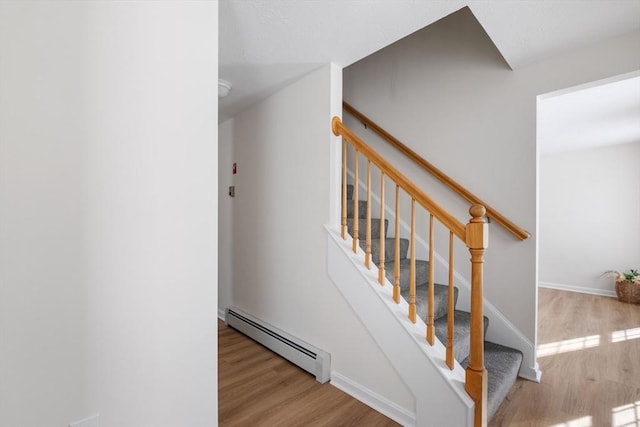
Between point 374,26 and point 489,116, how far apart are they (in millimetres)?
1135

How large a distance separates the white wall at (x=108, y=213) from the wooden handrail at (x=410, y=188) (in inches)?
39.3

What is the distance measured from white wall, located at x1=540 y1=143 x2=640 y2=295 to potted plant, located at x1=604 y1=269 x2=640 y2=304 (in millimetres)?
292

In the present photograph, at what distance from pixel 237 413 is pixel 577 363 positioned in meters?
2.43

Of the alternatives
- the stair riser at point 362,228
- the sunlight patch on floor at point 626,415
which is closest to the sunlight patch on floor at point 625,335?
the sunlight patch on floor at point 626,415

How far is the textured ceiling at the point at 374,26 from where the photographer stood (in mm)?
1456

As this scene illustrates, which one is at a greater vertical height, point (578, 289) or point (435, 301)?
point (435, 301)

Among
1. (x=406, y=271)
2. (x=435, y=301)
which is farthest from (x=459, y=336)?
(x=406, y=271)

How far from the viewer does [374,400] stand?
5.66ft

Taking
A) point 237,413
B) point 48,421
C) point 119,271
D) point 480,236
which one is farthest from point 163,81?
point 237,413

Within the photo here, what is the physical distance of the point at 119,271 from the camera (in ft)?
3.15

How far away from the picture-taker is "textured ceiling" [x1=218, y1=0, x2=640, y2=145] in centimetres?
146

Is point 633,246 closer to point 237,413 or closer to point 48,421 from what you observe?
point 237,413

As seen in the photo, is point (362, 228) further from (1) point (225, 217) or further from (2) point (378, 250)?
(1) point (225, 217)

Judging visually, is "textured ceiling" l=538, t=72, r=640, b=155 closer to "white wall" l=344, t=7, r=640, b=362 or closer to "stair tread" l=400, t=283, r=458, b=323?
"white wall" l=344, t=7, r=640, b=362
